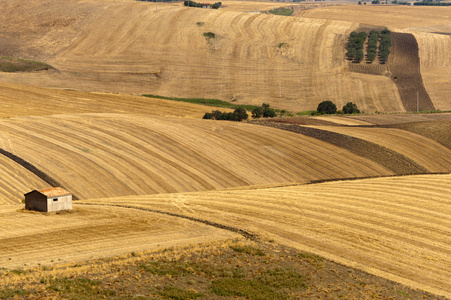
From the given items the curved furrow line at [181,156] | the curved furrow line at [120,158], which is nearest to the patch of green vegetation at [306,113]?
the curved furrow line at [181,156]

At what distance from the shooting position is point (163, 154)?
63500mm

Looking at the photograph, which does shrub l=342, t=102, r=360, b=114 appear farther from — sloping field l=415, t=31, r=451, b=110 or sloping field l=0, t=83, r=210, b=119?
sloping field l=0, t=83, r=210, b=119

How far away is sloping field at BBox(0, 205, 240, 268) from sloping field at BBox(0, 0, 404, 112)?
68226 mm

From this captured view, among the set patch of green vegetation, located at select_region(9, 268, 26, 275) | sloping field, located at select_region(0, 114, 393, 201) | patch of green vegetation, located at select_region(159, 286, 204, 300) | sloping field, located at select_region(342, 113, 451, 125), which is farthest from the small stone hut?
sloping field, located at select_region(342, 113, 451, 125)

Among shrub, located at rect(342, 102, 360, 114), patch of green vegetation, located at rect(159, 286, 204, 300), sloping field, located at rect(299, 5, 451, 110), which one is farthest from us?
sloping field, located at rect(299, 5, 451, 110)

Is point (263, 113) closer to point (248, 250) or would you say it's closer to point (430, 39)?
point (248, 250)

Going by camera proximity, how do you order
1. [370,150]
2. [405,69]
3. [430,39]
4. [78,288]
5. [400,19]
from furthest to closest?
1. [400,19]
2. [430,39]
3. [405,69]
4. [370,150]
5. [78,288]

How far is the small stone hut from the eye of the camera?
146 ft

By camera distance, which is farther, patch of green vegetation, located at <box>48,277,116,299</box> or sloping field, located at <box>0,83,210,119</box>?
sloping field, located at <box>0,83,210,119</box>

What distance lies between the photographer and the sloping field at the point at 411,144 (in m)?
69.1

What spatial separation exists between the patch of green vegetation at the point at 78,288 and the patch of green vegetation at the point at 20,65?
98728 millimetres

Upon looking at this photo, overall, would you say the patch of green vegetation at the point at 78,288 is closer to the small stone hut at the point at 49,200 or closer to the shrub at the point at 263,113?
the small stone hut at the point at 49,200

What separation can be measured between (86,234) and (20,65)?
92684 mm

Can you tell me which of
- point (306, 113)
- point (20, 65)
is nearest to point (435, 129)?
point (306, 113)
